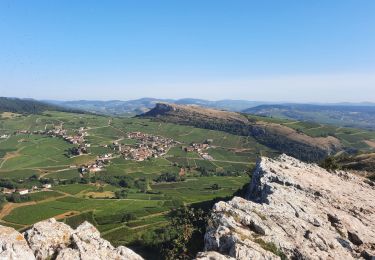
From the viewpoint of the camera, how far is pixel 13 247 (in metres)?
21.0

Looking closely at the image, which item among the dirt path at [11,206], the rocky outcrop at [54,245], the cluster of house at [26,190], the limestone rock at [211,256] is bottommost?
the cluster of house at [26,190]

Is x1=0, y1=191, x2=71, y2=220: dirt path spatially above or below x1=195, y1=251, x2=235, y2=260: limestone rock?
below

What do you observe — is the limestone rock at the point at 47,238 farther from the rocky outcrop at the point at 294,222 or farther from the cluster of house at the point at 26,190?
the cluster of house at the point at 26,190

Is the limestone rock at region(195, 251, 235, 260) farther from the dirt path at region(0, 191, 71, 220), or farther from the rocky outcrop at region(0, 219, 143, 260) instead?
the dirt path at region(0, 191, 71, 220)

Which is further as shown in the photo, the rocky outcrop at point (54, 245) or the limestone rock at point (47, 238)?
the limestone rock at point (47, 238)

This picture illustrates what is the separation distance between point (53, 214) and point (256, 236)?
380 ft

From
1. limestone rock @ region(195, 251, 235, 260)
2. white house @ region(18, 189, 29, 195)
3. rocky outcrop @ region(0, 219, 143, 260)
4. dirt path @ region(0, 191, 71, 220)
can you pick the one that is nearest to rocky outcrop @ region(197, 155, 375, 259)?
limestone rock @ region(195, 251, 235, 260)

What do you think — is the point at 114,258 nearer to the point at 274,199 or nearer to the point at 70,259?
the point at 70,259

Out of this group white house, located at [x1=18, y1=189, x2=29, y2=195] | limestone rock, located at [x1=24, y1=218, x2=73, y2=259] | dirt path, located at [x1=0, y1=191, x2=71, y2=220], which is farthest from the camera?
white house, located at [x1=18, y1=189, x2=29, y2=195]

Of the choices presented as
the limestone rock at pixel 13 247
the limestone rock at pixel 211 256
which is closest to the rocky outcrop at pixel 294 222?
the limestone rock at pixel 211 256

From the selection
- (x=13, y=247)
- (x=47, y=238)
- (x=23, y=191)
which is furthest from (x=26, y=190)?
(x=13, y=247)

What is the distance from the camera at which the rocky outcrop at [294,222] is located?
93.8 feet

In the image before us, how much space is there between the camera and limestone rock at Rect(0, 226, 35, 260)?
2041 cm

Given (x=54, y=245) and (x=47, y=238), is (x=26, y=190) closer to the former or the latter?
(x=47, y=238)
